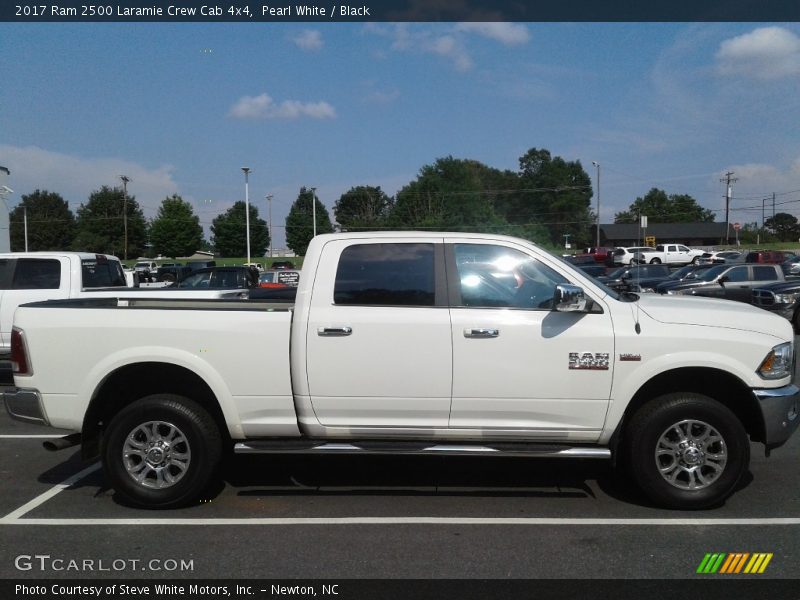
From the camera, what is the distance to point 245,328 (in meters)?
5.05

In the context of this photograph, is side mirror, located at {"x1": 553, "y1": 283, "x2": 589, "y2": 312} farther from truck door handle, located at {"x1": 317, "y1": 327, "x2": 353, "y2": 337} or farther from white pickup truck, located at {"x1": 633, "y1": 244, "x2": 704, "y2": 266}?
white pickup truck, located at {"x1": 633, "y1": 244, "x2": 704, "y2": 266}

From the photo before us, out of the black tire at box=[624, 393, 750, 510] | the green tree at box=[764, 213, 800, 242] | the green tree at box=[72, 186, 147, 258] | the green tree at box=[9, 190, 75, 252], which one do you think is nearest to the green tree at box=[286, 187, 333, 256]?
the black tire at box=[624, 393, 750, 510]

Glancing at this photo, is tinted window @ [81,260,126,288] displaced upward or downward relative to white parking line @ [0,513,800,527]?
upward

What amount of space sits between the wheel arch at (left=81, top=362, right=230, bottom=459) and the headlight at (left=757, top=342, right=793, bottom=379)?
3867mm

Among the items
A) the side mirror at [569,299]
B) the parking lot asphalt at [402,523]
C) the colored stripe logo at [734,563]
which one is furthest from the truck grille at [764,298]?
the colored stripe logo at [734,563]

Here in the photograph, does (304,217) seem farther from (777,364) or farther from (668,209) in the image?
(668,209)

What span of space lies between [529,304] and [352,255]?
1348 mm

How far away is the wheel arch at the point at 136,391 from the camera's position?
5.18m

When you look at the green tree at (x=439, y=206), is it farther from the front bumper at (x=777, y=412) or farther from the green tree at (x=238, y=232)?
the green tree at (x=238, y=232)

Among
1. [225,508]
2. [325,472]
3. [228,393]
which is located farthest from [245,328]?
[325,472]

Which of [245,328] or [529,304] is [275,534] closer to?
[245,328]

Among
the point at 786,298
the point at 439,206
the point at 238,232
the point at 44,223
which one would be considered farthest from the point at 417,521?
the point at 44,223

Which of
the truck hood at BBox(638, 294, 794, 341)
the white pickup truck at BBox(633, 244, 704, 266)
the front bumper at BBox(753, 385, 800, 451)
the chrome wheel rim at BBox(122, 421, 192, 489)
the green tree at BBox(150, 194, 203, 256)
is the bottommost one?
the chrome wheel rim at BBox(122, 421, 192, 489)

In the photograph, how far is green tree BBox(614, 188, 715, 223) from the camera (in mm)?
125438
